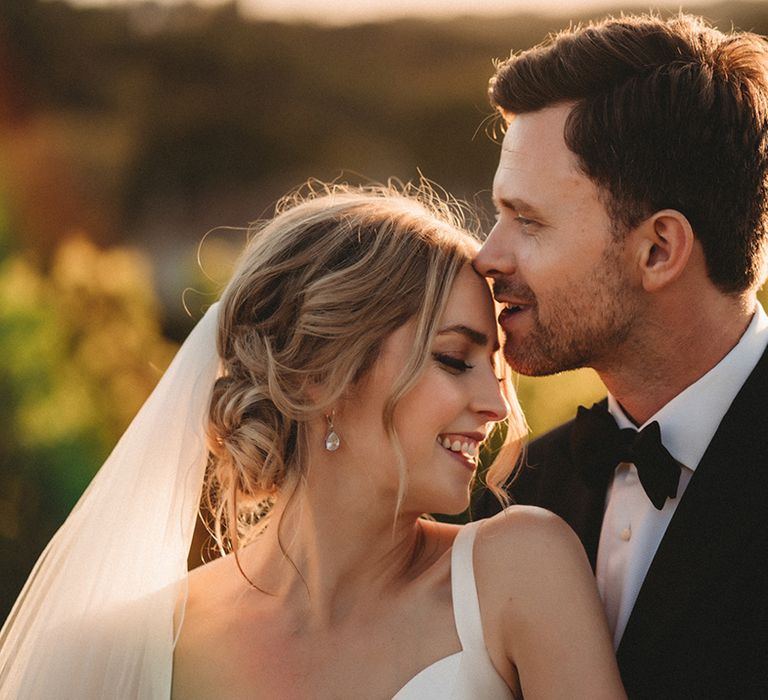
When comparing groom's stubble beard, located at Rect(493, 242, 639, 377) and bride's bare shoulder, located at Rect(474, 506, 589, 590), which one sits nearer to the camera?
bride's bare shoulder, located at Rect(474, 506, 589, 590)

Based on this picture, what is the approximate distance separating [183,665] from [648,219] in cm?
168

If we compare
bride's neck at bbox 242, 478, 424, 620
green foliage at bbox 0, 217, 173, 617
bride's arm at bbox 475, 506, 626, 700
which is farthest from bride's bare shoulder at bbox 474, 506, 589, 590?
green foliage at bbox 0, 217, 173, 617

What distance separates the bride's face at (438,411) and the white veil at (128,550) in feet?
1.57

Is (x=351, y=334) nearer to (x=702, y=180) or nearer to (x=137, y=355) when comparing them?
(x=702, y=180)

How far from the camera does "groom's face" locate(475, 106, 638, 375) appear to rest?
2992 mm

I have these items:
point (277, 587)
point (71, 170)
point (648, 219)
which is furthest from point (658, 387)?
point (71, 170)

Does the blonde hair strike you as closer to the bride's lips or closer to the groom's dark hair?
the bride's lips

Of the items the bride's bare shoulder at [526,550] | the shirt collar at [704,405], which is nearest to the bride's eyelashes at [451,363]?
the bride's bare shoulder at [526,550]

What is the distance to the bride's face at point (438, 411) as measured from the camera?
2721 mm

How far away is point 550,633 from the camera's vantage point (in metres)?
2.54

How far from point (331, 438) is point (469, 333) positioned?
44cm

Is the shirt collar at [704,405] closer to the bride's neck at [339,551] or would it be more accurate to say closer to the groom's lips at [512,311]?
the groom's lips at [512,311]

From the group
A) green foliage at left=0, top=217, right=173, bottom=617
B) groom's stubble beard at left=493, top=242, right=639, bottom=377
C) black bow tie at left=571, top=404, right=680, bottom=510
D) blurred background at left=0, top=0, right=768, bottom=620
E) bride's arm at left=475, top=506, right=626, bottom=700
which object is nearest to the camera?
bride's arm at left=475, top=506, right=626, bottom=700

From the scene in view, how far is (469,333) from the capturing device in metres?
2.79
